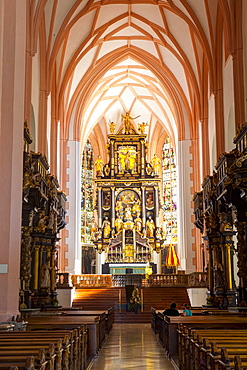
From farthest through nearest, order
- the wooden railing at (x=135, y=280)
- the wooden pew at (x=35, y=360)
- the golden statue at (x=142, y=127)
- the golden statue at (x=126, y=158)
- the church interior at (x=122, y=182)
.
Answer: the golden statue at (x=126, y=158) < the golden statue at (x=142, y=127) < the wooden railing at (x=135, y=280) < the church interior at (x=122, y=182) < the wooden pew at (x=35, y=360)

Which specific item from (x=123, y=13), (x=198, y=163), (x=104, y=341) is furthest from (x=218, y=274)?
(x=123, y=13)

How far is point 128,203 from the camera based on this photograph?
3744cm

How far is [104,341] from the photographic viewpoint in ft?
45.7

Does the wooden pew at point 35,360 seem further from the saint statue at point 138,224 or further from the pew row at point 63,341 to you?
the saint statue at point 138,224

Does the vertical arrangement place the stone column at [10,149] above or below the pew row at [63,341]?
above

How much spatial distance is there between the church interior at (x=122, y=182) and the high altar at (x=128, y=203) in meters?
0.09

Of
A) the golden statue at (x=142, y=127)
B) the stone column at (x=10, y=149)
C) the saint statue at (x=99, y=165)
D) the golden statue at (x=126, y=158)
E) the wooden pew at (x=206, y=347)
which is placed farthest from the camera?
the golden statue at (x=126, y=158)

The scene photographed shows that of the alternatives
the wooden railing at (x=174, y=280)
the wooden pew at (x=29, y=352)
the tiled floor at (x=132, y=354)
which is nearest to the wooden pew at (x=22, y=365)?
the wooden pew at (x=29, y=352)

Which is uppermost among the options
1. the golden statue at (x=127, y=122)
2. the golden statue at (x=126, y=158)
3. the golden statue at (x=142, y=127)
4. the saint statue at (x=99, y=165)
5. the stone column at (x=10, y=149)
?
the golden statue at (x=127, y=122)

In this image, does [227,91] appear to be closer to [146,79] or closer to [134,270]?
[146,79]

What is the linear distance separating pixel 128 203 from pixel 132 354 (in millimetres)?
26498

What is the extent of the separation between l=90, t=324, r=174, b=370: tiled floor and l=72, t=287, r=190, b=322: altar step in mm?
8053

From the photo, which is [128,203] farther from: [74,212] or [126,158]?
[74,212]

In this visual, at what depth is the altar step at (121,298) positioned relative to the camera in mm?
23578
